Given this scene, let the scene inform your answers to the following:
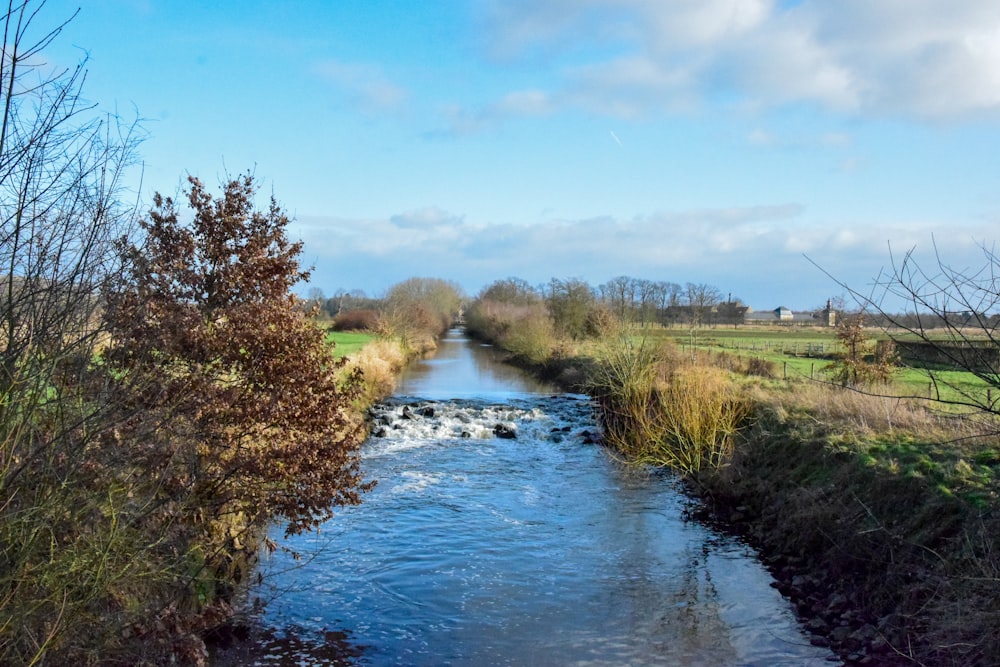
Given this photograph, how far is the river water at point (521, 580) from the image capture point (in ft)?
27.6

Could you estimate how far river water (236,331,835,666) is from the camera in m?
8.42

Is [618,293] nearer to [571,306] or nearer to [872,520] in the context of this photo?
[571,306]

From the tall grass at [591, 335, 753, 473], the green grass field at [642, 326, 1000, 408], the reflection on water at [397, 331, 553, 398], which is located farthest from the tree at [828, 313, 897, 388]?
the reflection on water at [397, 331, 553, 398]

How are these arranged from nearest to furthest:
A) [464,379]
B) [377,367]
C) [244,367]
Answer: [244,367]
[377,367]
[464,379]

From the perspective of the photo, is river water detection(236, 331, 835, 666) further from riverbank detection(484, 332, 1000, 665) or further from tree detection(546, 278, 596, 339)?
tree detection(546, 278, 596, 339)


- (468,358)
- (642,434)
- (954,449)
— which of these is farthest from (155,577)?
(468,358)

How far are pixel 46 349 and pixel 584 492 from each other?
1235cm

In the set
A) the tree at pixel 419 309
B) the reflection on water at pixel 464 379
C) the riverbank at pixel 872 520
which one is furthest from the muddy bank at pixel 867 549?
the tree at pixel 419 309

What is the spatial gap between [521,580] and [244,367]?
478cm

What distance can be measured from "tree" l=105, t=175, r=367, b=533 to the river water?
1.42 meters

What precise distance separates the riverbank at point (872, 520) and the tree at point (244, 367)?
20.7 feet

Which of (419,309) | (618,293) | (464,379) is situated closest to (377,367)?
(464,379)

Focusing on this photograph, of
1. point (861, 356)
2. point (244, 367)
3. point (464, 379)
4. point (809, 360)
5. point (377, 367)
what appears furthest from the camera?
point (464, 379)

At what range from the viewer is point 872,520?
10000 millimetres
